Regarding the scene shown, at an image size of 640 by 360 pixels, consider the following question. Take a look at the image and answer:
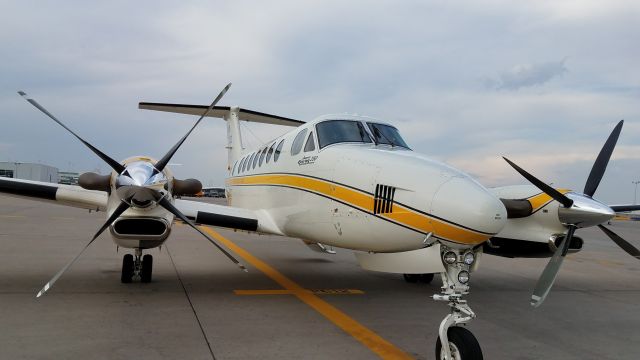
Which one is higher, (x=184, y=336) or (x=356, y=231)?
(x=356, y=231)

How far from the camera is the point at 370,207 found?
5.79 metres

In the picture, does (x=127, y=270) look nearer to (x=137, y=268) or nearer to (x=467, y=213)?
(x=137, y=268)

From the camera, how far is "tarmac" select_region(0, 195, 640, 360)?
5258 millimetres

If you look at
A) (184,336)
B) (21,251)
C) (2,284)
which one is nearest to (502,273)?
(184,336)

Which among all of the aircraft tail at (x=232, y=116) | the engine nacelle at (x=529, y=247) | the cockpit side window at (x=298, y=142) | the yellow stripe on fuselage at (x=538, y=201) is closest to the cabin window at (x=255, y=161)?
the cockpit side window at (x=298, y=142)

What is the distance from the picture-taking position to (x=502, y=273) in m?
11.6

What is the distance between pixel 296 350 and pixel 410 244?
158 centimetres

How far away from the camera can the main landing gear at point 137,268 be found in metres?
8.56

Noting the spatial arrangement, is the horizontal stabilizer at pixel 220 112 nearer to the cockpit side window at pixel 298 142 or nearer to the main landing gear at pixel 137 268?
the main landing gear at pixel 137 268

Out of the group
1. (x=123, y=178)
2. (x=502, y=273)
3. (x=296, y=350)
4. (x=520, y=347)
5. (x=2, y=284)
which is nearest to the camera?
(x=296, y=350)

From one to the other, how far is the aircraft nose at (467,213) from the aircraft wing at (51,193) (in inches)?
234

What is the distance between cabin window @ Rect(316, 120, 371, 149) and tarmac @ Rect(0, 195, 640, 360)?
234 cm

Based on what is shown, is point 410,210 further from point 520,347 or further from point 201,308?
point 201,308

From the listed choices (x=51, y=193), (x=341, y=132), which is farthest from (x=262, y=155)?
(x=51, y=193)
